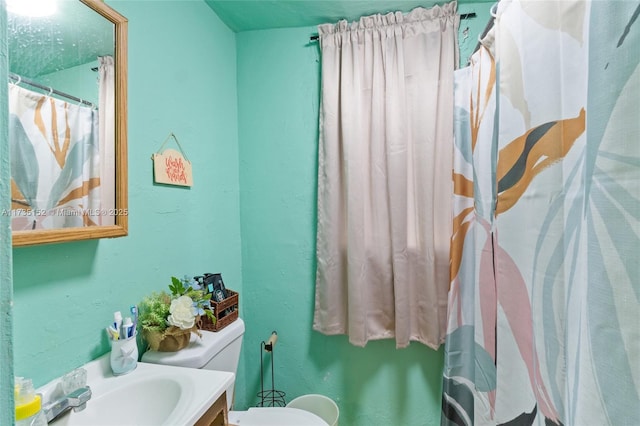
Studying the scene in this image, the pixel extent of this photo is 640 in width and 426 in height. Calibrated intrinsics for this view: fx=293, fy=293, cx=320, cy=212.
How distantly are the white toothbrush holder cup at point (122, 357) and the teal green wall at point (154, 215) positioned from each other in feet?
0.25

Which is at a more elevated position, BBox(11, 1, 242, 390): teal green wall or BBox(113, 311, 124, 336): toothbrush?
BBox(11, 1, 242, 390): teal green wall

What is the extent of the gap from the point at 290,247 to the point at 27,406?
3.99 ft

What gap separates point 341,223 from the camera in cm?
165

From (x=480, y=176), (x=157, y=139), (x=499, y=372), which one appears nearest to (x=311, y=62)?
(x=157, y=139)

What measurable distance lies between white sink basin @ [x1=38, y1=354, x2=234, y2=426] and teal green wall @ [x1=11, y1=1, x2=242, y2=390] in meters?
0.09

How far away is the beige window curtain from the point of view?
151 centimetres

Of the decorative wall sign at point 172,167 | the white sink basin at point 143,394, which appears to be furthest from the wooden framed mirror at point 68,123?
the white sink basin at point 143,394

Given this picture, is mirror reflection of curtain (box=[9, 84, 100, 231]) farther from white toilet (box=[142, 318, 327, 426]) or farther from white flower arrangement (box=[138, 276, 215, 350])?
white toilet (box=[142, 318, 327, 426])

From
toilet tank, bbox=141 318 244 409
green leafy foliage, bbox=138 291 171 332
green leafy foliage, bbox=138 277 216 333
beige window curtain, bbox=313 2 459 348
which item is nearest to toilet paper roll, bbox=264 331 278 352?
beige window curtain, bbox=313 2 459 348

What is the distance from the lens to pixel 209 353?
3.48 ft

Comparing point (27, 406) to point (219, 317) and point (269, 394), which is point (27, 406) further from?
point (269, 394)

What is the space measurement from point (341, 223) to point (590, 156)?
1.25m

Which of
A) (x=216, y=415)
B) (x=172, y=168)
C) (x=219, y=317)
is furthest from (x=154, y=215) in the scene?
(x=216, y=415)

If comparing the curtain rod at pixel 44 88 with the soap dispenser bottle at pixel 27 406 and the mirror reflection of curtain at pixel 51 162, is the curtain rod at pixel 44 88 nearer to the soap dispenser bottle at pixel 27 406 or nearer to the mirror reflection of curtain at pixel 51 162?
the mirror reflection of curtain at pixel 51 162
